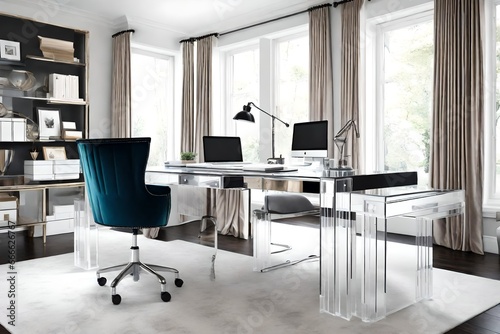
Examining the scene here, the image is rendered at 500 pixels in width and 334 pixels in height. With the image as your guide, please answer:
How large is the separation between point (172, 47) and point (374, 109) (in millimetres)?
2930

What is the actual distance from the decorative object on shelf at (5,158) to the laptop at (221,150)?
7.05 ft

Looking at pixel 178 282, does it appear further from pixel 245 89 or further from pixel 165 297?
pixel 245 89

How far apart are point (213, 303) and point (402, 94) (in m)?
3.03

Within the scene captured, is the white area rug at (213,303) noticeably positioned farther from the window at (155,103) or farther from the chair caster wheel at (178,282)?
the window at (155,103)

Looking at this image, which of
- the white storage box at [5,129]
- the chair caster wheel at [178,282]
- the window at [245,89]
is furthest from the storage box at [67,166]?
the chair caster wheel at [178,282]

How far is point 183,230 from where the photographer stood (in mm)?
4898

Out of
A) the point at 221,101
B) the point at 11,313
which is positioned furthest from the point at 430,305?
the point at 221,101

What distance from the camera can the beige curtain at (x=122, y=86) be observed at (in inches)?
207

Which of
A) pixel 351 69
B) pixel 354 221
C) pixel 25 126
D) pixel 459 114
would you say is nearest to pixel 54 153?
pixel 25 126

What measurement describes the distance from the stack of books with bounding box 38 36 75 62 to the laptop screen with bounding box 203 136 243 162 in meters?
2.15

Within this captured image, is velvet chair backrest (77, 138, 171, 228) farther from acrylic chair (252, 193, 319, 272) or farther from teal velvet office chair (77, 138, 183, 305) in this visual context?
acrylic chair (252, 193, 319, 272)

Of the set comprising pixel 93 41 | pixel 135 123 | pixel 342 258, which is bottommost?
pixel 342 258

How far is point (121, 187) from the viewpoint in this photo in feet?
8.34

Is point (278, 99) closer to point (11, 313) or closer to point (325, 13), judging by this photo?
point (325, 13)
